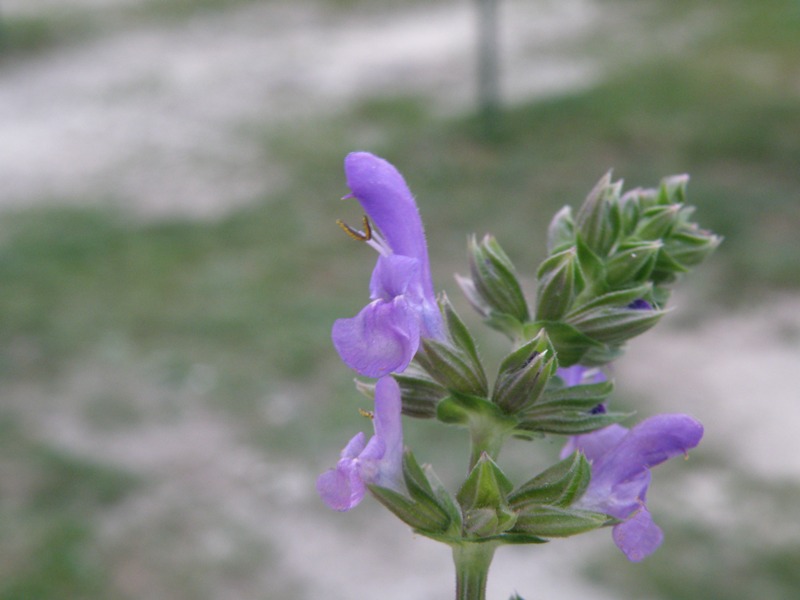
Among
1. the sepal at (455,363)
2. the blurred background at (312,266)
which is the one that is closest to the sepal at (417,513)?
the sepal at (455,363)

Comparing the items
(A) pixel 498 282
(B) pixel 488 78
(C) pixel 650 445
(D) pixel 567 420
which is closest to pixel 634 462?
(C) pixel 650 445

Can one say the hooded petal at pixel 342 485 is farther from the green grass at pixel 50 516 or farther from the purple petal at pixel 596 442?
the green grass at pixel 50 516

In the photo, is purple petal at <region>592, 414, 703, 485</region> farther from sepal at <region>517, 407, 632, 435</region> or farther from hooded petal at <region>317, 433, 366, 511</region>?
hooded petal at <region>317, 433, 366, 511</region>

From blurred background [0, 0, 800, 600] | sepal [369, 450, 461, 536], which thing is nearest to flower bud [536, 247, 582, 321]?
sepal [369, 450, 461, 536]

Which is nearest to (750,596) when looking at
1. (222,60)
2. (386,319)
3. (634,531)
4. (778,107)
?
(634,531)

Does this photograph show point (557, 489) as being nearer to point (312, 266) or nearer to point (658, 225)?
point (658, 225)

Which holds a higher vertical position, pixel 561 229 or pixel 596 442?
pixel 561 229
